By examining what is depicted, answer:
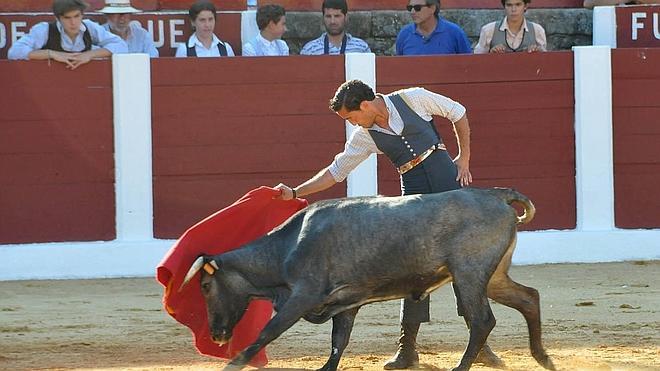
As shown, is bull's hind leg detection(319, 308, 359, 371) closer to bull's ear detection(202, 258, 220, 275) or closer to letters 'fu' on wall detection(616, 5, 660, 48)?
bull's ear detection(202, 258, 220, 275)

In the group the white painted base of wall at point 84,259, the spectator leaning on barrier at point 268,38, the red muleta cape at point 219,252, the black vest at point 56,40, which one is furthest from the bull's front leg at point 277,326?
the spectator leaning on barrier at point 268,38

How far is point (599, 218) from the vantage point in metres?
9.30

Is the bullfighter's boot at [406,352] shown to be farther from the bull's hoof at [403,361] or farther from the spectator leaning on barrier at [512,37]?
the spectator leaning on barrier at [512,37]

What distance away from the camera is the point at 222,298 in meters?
5.46

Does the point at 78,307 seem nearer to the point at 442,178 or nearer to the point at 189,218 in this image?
the point at 189,218

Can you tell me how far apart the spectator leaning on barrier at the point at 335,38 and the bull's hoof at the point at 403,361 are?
12.5 ft

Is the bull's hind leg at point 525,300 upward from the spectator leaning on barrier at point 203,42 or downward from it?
downward

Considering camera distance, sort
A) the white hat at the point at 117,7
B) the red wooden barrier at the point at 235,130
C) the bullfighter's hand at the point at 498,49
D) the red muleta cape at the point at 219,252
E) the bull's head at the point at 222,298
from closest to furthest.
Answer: the bull's head at the point at 222,298 → the red muleta cape at the point at 219,252 → the red wooden barrier at the point at 235,130 → the white hat at the point at 117,7 → the bullfighter's hand at the point at 498,49

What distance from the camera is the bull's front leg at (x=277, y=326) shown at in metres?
5.16

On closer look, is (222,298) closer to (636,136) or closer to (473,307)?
(473,307)

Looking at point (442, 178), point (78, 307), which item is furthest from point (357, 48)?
point (442, 178)

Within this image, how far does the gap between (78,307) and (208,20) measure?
219 centimetres

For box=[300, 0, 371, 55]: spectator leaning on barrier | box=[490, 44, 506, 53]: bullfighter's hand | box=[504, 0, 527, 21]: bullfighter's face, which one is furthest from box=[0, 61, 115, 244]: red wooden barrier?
box=[504, 0, 527, 21]: bullfighter's face

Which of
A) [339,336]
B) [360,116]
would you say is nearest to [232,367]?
[339,336]
